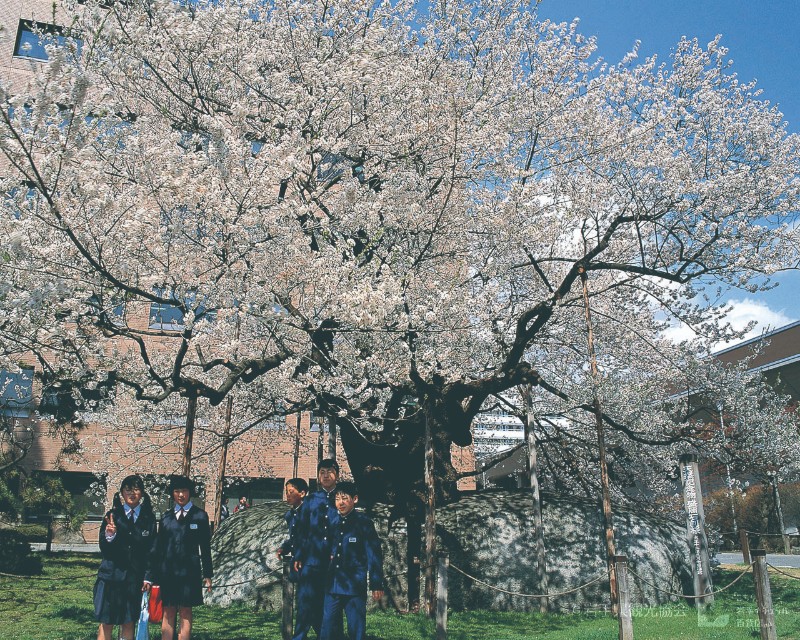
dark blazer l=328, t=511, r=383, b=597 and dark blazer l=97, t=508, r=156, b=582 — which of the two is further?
dark blazer l=97, t=508, r=156, b=582

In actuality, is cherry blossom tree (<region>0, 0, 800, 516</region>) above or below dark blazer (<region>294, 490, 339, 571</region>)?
above

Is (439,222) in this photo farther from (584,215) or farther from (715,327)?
(715,327)

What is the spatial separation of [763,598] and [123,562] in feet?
24.1

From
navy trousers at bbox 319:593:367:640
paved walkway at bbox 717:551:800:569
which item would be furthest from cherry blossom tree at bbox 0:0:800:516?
paved walkway at bbox 717:551:800:569

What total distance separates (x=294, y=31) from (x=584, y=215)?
22.1 ft

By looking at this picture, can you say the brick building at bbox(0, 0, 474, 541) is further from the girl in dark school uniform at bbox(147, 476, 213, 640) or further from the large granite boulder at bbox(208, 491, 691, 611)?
the girl in dark school uniform at bbox(147, 476, 213, 640)

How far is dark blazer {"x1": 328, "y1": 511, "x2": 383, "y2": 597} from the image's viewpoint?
20.6ft

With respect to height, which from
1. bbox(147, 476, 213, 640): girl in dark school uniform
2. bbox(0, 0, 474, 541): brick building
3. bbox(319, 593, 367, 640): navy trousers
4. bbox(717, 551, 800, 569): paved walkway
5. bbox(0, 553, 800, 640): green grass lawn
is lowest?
bbox(0, 553, 800, 640): green grass lawn

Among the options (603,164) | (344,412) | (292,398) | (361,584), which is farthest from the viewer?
(292,398)

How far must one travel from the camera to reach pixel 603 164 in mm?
12719

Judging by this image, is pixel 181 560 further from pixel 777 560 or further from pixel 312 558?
pixel 777 560

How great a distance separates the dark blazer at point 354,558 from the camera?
6.27 metres

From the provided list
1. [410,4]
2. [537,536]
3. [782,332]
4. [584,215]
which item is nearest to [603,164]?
[584,215]

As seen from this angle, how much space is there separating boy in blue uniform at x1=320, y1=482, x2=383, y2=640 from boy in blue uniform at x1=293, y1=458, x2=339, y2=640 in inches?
8.9
